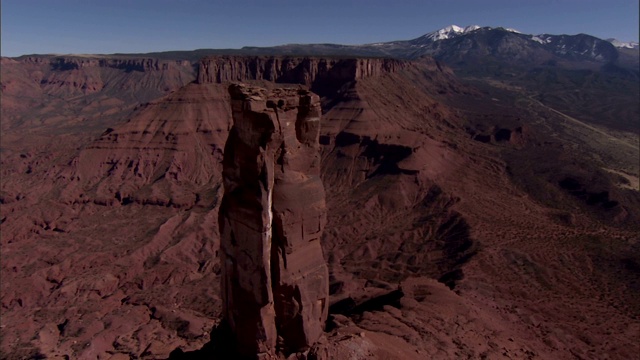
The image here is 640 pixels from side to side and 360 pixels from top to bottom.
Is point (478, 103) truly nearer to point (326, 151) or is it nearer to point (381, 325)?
point (326, 151)

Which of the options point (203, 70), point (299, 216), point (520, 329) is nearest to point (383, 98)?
point (203, 70)

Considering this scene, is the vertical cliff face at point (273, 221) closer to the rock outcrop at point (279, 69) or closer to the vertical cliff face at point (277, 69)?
the rock outcrop at point (279, 69)

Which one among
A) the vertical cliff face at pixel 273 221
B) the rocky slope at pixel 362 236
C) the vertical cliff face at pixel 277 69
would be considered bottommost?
the rocky slope at pixel 362 236

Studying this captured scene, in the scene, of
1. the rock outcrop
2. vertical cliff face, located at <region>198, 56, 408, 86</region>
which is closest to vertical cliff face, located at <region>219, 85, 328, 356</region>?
the rock outcrop

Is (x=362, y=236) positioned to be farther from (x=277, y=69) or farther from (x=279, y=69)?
(x=277, y=69)

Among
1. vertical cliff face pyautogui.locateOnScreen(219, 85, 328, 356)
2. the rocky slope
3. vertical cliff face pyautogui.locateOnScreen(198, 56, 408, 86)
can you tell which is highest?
vertical cliff face pyautogui.locateOnScreen(198, 56, 408, 86)

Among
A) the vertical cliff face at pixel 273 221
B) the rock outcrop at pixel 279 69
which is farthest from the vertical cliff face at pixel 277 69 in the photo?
the vertical cliff face at pixel 273 221

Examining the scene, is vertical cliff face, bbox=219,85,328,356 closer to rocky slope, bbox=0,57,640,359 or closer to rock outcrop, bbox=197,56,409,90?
rocky slope, bbox=0,57,640,359
